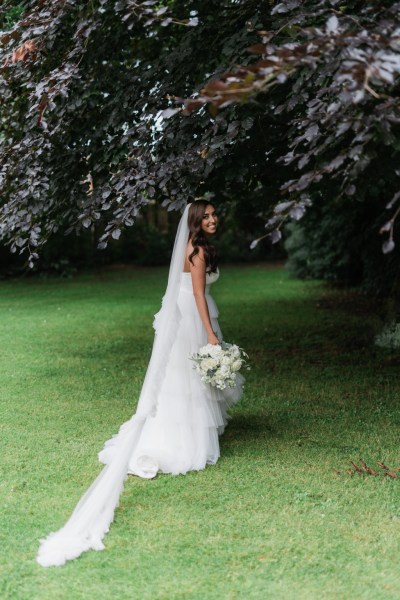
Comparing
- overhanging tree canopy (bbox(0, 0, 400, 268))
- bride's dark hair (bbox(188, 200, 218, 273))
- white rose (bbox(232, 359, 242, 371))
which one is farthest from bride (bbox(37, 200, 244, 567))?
overhanging tree canopy (bbox(0, 0, 400, 268))

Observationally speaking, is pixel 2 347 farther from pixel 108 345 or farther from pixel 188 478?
pixel 188 478

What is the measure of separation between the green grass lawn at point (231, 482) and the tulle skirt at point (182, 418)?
0.19m

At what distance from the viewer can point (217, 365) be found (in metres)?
5.96

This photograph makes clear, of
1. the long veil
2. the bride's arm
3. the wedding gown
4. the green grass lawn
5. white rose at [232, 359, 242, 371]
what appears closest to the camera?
the green grass lawn

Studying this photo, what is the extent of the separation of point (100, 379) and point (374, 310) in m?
7.43

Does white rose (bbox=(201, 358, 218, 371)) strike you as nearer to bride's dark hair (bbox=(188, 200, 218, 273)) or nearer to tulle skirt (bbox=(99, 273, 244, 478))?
tulle skirt (bbox=(99, 273, 244, 478))

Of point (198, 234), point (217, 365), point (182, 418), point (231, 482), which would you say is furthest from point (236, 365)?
point (198, 234)

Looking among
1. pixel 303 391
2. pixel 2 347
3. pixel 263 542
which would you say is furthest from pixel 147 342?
pixel 263 542

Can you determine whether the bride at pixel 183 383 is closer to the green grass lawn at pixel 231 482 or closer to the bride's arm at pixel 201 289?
the bride's arm at pixel 201 289

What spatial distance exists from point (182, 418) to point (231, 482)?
0.67 metres

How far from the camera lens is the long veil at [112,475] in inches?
176

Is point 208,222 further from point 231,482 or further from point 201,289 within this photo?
point 231,482

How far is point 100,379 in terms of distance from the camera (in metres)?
9.23

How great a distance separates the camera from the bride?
5.93m
